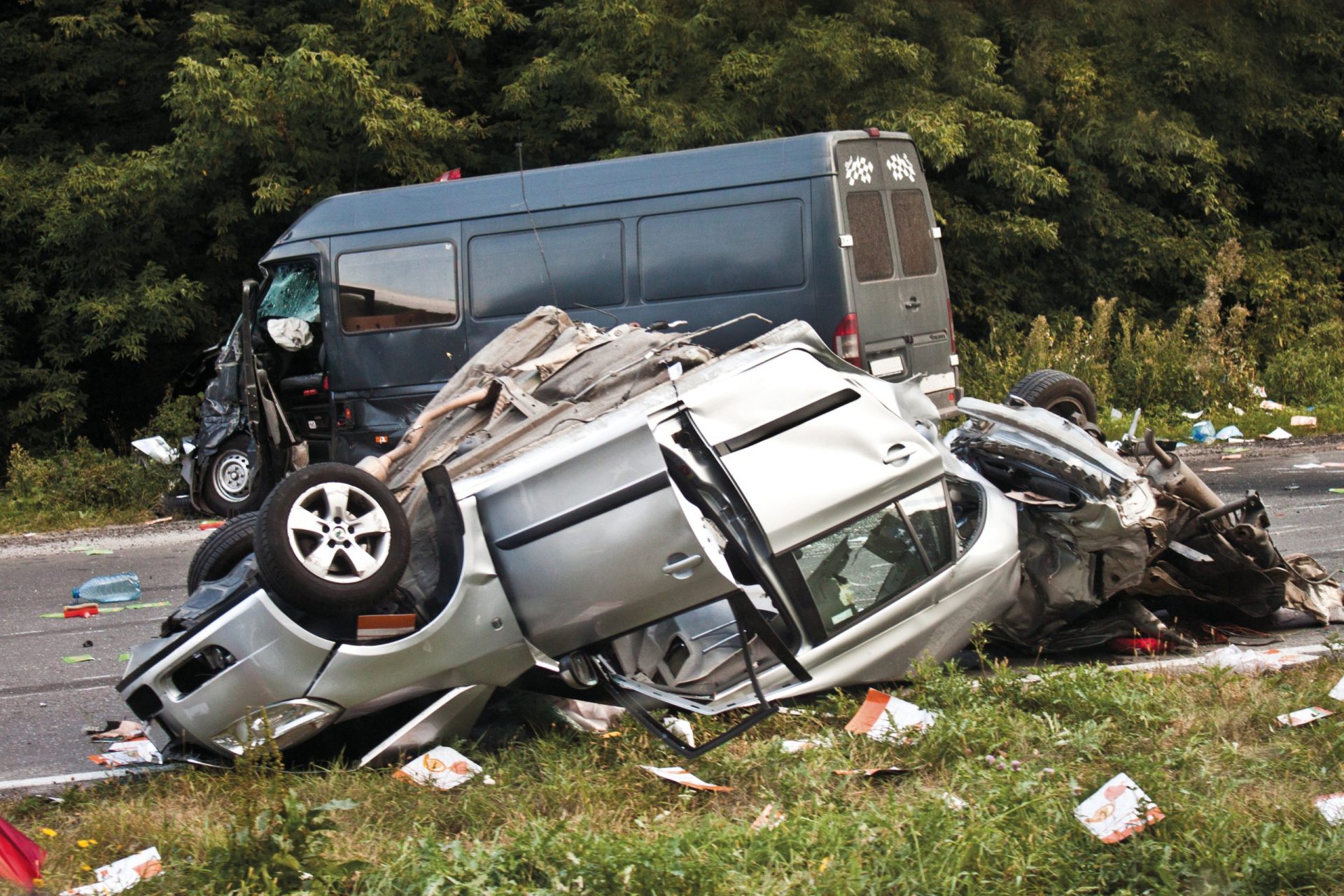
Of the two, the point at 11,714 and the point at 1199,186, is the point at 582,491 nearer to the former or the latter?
the point at 11,714

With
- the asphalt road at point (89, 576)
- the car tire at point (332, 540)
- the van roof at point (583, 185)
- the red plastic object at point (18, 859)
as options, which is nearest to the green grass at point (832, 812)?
the red plastic object at point (18, 859)

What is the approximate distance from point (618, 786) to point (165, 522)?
8633 mm

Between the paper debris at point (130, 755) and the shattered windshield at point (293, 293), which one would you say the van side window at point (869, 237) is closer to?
the shattered windshield at point (293, 293)

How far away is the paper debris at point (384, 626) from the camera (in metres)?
4.22

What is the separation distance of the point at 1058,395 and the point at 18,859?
298 inches

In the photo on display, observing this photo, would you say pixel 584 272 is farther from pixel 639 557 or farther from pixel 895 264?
pixel 639 557

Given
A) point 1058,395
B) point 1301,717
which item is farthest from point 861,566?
point 1058,395

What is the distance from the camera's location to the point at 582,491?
4.23 m

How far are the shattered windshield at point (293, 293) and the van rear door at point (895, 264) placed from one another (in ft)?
14.5

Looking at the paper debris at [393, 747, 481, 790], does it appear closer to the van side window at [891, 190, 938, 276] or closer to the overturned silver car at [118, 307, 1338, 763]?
the overturned silver car at [118, 307, 1338, 763]

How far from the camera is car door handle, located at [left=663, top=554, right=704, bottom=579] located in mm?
4047

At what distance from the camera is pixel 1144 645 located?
561 cm

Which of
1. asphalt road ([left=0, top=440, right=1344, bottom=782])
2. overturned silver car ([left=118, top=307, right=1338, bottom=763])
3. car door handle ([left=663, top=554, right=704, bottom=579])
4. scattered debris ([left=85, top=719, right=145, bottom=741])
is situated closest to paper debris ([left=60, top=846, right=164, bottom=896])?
overturned silver car ([left=118, top=307, right=1338, bottom=763])

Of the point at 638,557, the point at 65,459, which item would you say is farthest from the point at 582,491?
the point at 65,459
